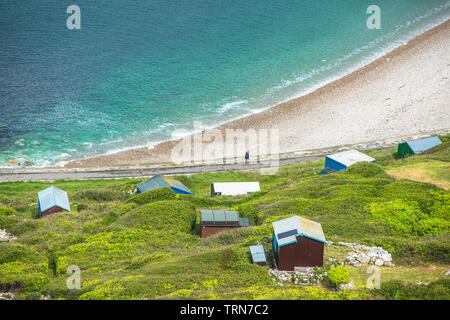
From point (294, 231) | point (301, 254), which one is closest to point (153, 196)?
point (294, 231)

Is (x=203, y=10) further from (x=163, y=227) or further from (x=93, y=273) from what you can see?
(x=93, y=273)

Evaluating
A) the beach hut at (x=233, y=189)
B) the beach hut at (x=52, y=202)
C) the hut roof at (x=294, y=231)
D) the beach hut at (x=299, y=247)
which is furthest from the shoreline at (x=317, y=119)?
the beach hut at (x=299, y=247)

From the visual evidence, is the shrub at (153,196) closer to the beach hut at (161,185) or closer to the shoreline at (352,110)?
the beach hut at (161,185)

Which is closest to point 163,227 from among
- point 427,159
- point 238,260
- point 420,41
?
point 238,260

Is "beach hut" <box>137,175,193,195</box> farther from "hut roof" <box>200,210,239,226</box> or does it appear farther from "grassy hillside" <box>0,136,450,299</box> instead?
"hut roof" <box>200,210,239,226</box>

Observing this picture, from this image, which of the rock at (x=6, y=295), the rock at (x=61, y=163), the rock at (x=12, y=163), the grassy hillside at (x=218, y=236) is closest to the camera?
the grassy hillside at (x=218, y=236)

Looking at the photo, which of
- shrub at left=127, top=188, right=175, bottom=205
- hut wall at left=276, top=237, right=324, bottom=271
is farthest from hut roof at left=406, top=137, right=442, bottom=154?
hut wall at left=276, top=237, right=324, bottom=271
